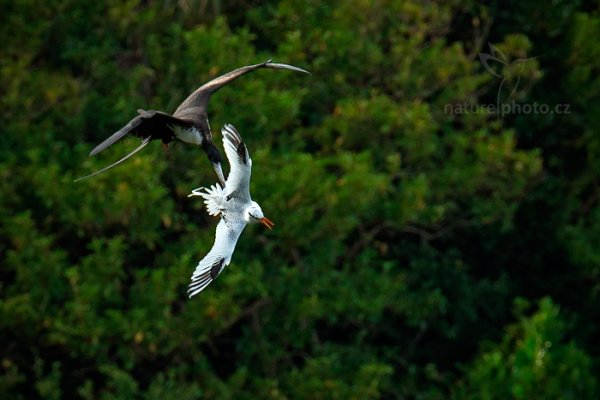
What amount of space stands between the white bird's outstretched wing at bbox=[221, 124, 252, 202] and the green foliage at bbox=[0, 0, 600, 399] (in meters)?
5.81

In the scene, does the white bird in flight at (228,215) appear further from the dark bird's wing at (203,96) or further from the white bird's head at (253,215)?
the dark bird's wing at (203,96)

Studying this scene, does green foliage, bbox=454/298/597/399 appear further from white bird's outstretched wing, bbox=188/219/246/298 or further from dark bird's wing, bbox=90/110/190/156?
dark bird's wing, bbox=90/110/190/156

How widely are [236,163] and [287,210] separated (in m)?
6.69

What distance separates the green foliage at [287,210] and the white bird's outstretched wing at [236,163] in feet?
19.1

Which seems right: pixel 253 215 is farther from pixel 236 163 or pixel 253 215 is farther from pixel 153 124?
pixel 153 124

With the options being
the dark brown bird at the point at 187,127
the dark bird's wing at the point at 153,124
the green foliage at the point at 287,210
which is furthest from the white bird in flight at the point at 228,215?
the green foliage at the point at 287,210

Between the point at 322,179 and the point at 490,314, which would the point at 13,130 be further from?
the point at 490,314

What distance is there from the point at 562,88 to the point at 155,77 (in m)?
5.80

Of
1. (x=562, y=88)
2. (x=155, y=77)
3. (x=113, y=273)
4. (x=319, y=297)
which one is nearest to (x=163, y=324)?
(x=113, y=273)

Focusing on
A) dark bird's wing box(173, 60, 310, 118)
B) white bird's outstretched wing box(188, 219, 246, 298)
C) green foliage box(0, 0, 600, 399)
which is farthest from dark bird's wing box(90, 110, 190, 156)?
green foliage box(0, 0, 600, 399)

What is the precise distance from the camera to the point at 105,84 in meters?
16.8

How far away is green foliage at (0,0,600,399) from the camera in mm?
15414

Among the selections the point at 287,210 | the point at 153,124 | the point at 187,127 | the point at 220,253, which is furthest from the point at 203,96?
the point at 287,210

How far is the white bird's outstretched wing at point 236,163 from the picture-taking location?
9.06 meters
